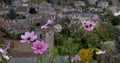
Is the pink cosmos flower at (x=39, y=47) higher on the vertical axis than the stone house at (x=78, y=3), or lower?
higher

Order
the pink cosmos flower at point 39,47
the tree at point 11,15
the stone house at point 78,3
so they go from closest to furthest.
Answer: the pink cosmos flower at point 39,47
the tree at point 11,15
the stone house at point 78,3

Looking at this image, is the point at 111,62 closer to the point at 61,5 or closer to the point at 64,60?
the point at 64,60

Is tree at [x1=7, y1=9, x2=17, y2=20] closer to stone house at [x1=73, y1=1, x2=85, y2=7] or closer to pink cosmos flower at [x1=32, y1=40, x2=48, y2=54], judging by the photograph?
stone house at [x1=73, y1=1, x2=85, y2=7]

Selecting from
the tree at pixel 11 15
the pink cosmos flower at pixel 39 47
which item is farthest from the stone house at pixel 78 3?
the pink cosmos flower at pixel 39 47

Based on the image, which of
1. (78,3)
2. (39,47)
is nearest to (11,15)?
(78,3)

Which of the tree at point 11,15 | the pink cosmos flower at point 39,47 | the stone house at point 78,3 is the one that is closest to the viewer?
the pink cosmos flower at point 39,47

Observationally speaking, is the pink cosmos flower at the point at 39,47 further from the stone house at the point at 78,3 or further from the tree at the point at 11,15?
the stone house at the point at 78,3

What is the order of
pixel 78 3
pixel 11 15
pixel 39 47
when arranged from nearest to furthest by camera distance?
pixel 39 47
pixel 11 15
pixel 78 3

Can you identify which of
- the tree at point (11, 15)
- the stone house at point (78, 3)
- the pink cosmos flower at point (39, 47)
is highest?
the pink cosmos flower at point (39, 47)

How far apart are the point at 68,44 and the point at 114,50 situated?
0.18m

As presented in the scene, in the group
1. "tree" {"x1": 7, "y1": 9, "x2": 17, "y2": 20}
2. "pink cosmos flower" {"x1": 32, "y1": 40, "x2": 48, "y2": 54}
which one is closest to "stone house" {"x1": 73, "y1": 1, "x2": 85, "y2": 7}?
"tree" {"x1": 7, "y1": 9, "x2": 17, "y2": 20}

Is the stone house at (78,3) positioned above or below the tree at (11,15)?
below

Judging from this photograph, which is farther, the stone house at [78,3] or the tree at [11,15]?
the stone house at [78,3]

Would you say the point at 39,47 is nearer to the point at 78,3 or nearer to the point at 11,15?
the point at 11,15
